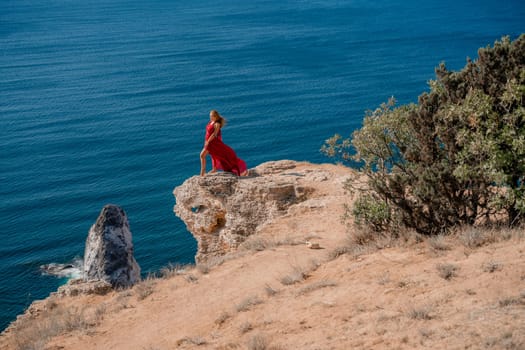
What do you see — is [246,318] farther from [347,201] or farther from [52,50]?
[52,50]

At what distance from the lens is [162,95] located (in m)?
54.3

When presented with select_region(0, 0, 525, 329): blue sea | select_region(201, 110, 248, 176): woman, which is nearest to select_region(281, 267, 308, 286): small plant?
select_region(201, 110, 248, 176): woman

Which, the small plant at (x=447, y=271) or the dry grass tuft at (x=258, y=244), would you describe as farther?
the dry grass tuft at (x=258, y=244)

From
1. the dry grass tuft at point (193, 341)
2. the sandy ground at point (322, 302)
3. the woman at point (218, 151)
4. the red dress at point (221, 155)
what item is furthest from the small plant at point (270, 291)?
the red dress at point (221, 155)

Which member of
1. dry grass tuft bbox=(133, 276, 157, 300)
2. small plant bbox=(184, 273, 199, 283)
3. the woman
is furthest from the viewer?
Answer: the woman

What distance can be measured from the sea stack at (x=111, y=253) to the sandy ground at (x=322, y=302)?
1.16m

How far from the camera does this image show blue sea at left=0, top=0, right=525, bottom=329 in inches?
1217

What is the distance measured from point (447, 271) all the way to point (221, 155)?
9759 millimetres

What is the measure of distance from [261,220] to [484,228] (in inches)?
299

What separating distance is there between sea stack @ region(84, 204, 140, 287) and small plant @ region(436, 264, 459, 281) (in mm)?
9357

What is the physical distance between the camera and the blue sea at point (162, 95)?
3092cm

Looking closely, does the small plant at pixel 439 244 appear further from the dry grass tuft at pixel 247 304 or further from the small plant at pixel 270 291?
the dry grass tuft at pixel 247 304

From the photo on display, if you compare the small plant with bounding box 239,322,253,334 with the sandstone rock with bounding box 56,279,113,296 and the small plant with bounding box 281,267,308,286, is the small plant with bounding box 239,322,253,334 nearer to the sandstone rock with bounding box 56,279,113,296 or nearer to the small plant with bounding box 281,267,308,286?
the small plant with bounding box 281,267,308,286

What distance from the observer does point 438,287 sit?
853 centimetres
